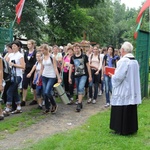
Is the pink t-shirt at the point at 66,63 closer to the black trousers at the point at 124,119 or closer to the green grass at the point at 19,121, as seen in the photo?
the green grass at the point at 19,121

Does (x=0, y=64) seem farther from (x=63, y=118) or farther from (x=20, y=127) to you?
(x=63, y=118)

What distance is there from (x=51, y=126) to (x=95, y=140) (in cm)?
152

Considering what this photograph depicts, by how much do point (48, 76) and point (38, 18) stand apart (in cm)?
1045

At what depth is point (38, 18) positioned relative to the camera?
17.4m

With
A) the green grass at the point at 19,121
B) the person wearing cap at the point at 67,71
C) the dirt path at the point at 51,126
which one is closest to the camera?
the dirt path at the point at 51,126

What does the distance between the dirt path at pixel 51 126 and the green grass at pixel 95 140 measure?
0.31 meters

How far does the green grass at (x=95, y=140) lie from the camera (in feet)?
16.8

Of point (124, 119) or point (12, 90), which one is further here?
point (12, 90)

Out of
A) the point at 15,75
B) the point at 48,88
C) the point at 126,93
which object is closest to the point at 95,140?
the point at 126,93

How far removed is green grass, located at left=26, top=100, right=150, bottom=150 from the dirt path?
315 millimetres

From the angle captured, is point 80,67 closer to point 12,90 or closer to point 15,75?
point 15,75

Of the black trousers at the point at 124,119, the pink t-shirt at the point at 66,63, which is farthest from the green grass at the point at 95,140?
the pink t-shirt at the point at 66,63

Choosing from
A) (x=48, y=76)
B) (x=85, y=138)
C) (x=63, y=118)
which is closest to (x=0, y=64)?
(x=48, y=76)

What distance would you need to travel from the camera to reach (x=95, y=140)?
545 centimetres
